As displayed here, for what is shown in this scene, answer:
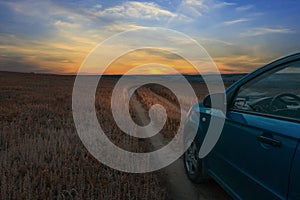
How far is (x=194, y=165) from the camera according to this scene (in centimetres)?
397

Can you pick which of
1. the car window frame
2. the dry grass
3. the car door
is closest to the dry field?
the dry grass

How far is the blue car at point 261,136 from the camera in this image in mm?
1840

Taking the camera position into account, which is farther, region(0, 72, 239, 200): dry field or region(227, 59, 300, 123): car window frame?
region(0, 72, 239, 200): dry field

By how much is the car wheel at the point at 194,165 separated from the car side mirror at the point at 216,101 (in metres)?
0.68

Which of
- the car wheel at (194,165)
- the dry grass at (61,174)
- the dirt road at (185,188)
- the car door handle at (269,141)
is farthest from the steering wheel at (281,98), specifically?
the dry grass at (61,174)

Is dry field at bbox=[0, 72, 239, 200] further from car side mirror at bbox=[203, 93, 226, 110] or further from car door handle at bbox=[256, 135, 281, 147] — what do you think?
car door handle at bbox=[256, 135, 281, 147]

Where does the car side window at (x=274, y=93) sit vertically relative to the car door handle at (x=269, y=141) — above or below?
above

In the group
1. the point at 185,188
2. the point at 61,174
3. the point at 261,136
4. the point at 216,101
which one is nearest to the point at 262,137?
the point at 261,136

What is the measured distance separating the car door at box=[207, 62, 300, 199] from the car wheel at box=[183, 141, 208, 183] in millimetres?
620

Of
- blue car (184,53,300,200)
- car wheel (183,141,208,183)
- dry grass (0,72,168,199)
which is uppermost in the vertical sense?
blue car (184,53,300,200)

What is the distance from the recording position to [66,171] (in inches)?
160

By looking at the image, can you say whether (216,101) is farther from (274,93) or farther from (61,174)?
(61,174)

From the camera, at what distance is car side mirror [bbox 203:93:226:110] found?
312cm

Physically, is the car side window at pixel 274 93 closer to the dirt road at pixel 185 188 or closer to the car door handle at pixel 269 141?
the car door handle at pixel 269 141
